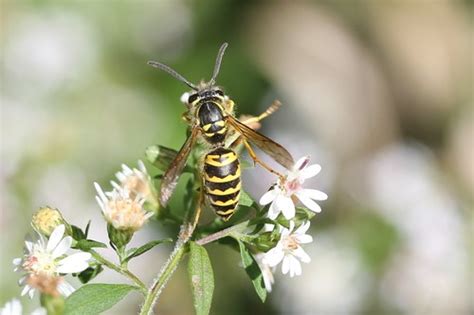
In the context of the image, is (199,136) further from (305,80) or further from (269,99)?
(305,80)

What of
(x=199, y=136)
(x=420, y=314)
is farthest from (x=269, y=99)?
(x=199, y=136)

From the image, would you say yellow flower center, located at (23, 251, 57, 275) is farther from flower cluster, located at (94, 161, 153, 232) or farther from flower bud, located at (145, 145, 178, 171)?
flower bud, located at (145, 145, 178, 171)

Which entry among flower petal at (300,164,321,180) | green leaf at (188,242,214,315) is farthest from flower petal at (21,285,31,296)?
flower petal at (300,164,321,180)

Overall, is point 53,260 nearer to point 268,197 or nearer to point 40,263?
point 40,263

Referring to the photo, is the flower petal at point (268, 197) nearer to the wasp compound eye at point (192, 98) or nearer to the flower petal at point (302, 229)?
the flower petal at point (302, 229)

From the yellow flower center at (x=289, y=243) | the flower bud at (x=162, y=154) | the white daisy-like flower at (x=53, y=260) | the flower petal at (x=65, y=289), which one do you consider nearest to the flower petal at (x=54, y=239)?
the white daisy-like flower at (x=53, y=260)
